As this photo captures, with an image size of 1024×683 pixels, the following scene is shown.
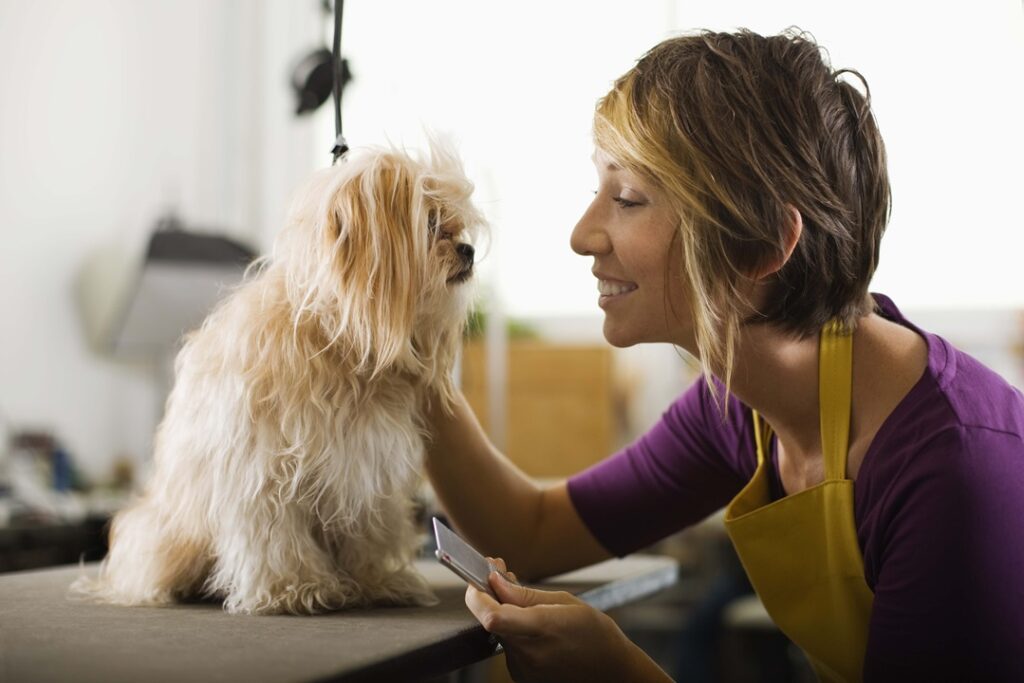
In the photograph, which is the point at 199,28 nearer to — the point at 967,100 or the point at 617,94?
the point at 967,100

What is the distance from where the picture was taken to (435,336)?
4.09 ft

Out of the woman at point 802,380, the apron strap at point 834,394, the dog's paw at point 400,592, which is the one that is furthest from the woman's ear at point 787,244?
the dog's paw at point 400,592

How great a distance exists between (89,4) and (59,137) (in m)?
0.49

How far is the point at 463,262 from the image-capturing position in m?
1.24

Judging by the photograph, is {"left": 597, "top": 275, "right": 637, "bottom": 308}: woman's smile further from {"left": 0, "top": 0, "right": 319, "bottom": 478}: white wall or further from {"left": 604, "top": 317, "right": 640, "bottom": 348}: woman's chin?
{"left": 0, "top": 0, "right": 319, "bottom": 478}: white wall

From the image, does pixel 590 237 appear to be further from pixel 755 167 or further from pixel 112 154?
pixel 112 154

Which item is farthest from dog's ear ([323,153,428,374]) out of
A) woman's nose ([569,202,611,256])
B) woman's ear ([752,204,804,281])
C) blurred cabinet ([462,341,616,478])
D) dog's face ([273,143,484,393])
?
blurred cabinet ([462,341,616,478])

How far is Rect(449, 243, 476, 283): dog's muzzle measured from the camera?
1237mm

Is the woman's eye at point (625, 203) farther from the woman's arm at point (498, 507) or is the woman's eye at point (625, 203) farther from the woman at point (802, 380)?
the woman's arm at point (498, 507)

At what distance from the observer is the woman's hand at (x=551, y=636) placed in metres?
1.06

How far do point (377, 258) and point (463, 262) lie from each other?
116 mm

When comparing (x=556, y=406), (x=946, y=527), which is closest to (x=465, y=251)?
(x=946, y=527)

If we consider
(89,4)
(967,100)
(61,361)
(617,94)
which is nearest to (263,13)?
(89,4)

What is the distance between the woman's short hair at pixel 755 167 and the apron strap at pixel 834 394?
3 centimetres
